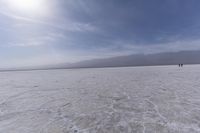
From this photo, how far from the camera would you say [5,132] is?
3219mm

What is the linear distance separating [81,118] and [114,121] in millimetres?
1178

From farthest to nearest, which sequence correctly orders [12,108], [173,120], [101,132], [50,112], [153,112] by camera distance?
[12,108] → [50,112] → [153,112] → [173,120] → [101,132]

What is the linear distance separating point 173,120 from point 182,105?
179 centimetres

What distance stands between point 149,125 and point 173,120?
91 centimetres

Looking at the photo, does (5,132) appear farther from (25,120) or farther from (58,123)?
(58,123)

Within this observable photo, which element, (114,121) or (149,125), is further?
(114,121)

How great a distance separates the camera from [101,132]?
3.07 metres

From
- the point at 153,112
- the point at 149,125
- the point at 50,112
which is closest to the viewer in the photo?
the point at 149,125

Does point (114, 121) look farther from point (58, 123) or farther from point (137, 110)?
point (58, 123)

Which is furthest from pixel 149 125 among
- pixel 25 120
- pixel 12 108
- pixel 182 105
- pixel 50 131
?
pixel 12 108

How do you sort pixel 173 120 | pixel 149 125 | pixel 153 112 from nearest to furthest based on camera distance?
1. pixel 149 125
2. pixel 173 120
3. pixel 153 112

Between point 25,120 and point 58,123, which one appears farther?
point 25,120

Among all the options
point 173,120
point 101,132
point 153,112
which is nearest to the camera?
point 101,132

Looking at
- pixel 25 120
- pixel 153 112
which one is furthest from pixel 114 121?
pixel 25 120
